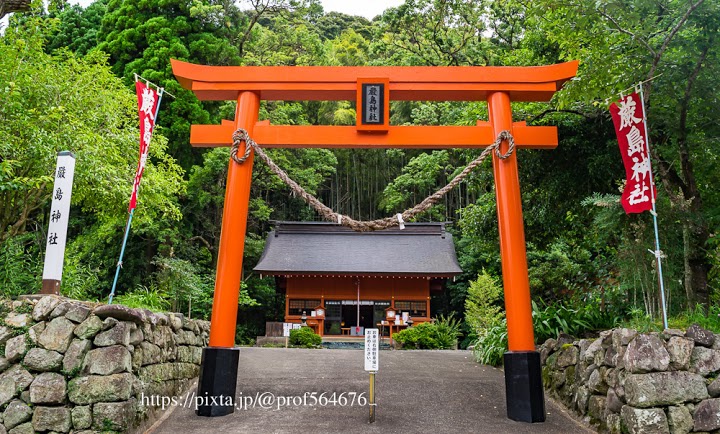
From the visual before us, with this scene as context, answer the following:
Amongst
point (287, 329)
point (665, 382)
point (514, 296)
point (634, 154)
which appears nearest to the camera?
point (665, 382)

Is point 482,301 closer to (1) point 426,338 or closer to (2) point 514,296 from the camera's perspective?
(1) point 426,338

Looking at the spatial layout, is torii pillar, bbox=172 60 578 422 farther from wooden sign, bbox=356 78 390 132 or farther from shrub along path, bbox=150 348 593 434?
shrub along path, bbox=150 348 593 434

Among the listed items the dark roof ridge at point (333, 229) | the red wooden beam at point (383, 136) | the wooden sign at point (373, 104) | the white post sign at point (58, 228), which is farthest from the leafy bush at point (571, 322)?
the dark roof ridge at point (333, 229)

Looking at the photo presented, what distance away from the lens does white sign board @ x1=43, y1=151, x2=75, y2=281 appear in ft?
16.0

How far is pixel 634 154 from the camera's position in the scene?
520 centimetres

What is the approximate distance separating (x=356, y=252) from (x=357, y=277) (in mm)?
1386

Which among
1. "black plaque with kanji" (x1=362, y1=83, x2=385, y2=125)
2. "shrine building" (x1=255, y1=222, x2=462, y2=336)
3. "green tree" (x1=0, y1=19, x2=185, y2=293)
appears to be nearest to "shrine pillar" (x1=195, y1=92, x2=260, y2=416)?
"black plaque with kanji" (x1=362, y1=83, x2=385, y2=125)

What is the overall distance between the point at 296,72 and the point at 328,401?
362cm

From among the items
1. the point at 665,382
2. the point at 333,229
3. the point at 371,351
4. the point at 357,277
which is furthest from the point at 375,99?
the point at 333,229

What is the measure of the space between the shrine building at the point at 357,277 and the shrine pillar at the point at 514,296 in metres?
12.0

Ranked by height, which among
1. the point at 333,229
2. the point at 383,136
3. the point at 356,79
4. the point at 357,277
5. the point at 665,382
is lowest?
the point at 665,382

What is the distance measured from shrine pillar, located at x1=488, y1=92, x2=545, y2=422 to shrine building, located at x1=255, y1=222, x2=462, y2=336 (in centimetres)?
1198

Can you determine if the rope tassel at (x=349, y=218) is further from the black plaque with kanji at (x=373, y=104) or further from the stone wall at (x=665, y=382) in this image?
the stone wall at (x=665, y=382)

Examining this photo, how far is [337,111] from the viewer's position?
2408 centimetres
